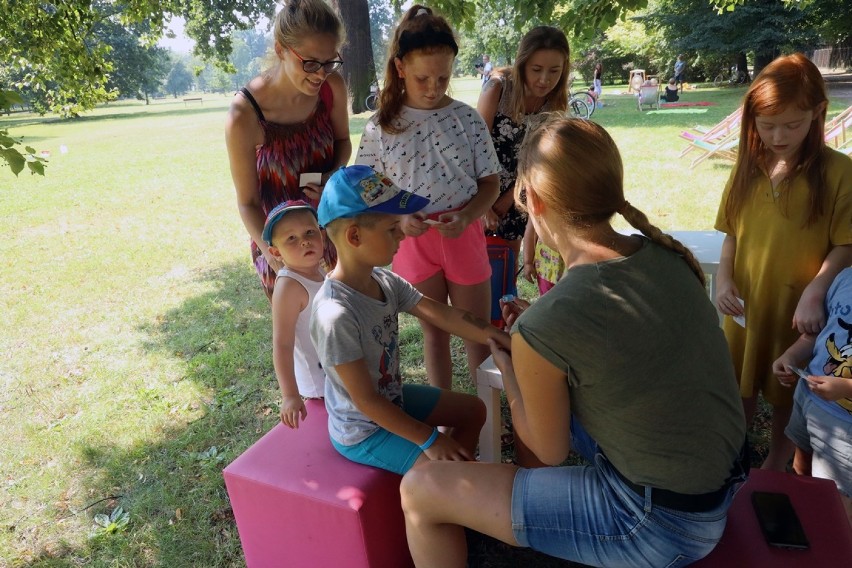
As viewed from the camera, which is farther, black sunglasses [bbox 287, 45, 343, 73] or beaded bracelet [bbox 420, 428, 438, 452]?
black sunglasses [bbox 287, 45, 343, 73]

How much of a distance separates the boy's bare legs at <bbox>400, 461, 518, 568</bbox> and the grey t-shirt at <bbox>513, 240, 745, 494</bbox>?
0.35 meters

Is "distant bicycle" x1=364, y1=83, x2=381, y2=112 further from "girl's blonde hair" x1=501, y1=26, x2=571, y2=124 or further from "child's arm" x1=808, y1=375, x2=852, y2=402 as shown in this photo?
"child's arm" x1=808, y1=375, x2=852, y2=402

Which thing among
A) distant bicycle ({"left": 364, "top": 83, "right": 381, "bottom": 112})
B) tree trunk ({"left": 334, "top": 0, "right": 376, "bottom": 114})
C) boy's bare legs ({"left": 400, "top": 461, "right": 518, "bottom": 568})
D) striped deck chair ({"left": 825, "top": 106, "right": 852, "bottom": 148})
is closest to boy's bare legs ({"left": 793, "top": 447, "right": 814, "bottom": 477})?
boy's bare legs ({"left": 400, "top": 461, "right": 518, "bottom": 568})

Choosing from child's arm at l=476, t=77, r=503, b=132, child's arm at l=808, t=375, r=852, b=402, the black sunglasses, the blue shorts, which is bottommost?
the blue shorts

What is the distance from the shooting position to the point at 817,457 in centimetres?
208

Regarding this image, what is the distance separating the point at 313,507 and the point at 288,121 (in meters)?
1.68

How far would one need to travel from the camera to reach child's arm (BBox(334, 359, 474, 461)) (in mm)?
1899

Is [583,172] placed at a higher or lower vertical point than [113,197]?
higher

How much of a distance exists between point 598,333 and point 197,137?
2268 centimetres

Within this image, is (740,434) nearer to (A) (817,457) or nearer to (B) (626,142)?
(A) (817,457)

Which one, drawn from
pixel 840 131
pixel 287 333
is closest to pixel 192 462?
pixel 287 333

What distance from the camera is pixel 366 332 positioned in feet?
6.56

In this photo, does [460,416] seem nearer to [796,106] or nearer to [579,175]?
[579,175]

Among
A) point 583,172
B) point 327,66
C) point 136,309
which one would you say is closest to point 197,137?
point 136,309
